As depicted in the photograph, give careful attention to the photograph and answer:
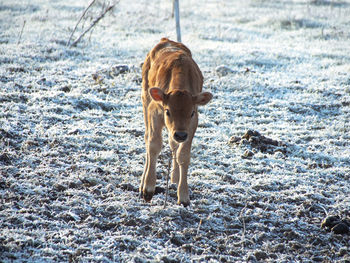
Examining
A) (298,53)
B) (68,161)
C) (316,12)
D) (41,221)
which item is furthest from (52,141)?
(316,12)

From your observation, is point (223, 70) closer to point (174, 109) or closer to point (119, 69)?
point (119, 69)

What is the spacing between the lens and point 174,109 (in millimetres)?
5020

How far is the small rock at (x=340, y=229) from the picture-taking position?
16.6ft

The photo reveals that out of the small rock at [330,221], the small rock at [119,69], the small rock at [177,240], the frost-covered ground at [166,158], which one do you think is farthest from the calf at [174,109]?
the small rock at [119,69]

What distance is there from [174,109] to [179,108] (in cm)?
6

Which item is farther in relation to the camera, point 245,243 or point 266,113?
point 266,113

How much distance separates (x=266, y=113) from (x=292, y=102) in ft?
3.54

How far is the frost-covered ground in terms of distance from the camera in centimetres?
462

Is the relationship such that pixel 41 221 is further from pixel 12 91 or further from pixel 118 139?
pixel 12 91

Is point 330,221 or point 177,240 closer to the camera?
point 177,240

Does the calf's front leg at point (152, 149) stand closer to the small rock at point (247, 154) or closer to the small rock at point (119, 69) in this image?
the small rock at point (247, 154)

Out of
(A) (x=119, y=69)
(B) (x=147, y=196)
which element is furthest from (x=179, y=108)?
(A) (x=119, y=69)

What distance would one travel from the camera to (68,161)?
652 centimetres

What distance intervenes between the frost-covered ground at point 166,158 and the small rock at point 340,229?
73 millimetres
